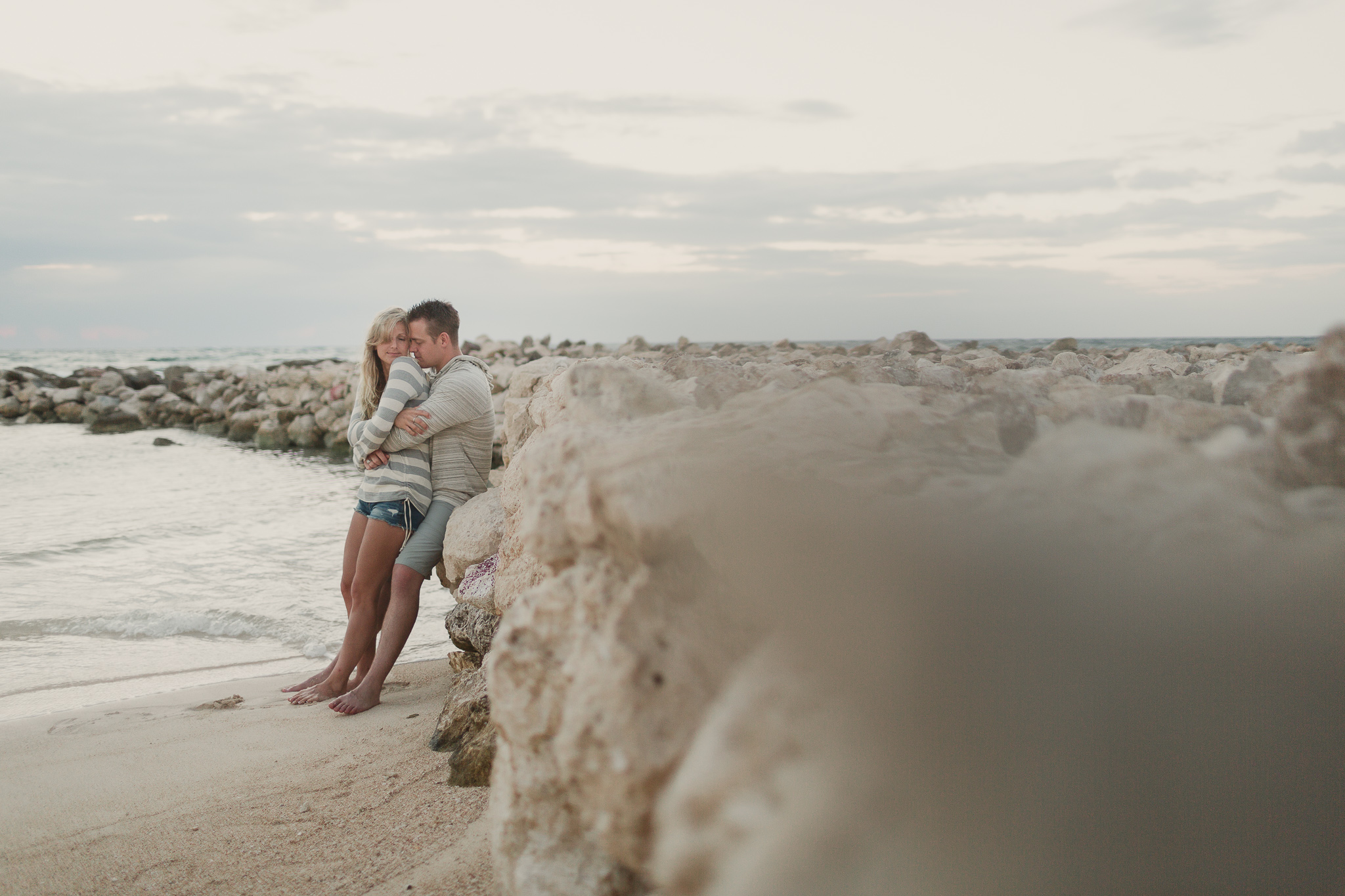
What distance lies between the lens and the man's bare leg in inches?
166

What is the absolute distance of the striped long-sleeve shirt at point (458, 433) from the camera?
4.41m

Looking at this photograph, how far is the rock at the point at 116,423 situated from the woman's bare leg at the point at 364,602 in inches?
866

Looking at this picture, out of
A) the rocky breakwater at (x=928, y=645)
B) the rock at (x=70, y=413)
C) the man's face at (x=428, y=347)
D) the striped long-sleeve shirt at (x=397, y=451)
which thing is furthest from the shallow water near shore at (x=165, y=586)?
the rock at (x=70, y=413)

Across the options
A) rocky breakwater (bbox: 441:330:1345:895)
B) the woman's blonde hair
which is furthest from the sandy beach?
the woman's blonde hair

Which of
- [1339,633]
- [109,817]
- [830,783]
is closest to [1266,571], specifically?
[1339,633]

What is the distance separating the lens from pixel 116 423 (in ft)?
75.8

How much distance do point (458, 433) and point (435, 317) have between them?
679 millimetres

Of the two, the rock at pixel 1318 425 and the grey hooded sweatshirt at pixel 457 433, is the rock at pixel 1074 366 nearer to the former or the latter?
the rock at pixel 1318 425

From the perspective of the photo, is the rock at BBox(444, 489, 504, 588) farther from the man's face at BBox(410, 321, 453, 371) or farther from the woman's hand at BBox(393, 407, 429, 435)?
the man's face at BBox(410, 321, 453, 371)

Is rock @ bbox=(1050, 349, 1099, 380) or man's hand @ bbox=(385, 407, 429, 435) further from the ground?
rock @ bbox=(1050, 349, 1099, 380)

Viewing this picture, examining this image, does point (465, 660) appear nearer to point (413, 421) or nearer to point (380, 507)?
point (380, 507)

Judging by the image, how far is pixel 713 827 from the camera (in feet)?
4.46

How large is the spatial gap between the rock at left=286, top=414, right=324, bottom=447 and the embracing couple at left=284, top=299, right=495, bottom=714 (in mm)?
15630

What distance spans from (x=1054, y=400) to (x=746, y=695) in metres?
1.14
